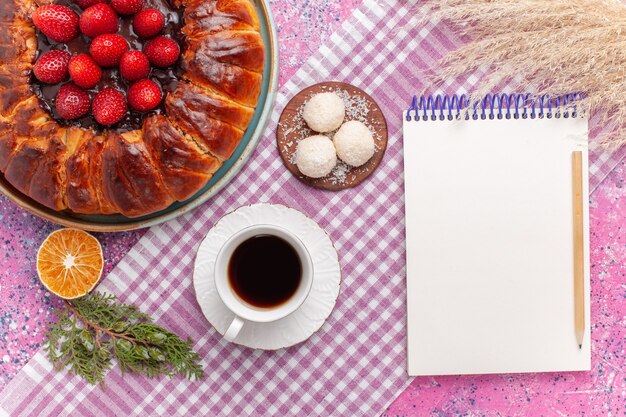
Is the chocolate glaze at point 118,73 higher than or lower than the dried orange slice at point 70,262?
higher

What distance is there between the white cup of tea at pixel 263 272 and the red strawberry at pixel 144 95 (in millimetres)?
329

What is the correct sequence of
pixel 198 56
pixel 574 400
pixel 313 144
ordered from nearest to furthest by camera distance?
1. pixel 198 56
2. pixel 313 144
3. pixel 574 400

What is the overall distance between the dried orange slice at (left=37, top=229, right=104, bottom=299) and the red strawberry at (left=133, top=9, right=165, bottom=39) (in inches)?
19.6

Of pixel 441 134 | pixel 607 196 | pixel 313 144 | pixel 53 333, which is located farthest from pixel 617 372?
pixel 53 333

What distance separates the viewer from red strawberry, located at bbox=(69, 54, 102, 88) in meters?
1.26

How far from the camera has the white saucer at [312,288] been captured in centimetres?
148

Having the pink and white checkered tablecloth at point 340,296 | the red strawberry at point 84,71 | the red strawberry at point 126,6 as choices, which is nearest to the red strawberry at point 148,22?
the red strawberry at point 126,6

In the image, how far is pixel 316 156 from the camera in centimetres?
145

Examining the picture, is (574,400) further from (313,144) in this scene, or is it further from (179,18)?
(179,18)

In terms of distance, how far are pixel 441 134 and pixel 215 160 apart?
1.79 ft

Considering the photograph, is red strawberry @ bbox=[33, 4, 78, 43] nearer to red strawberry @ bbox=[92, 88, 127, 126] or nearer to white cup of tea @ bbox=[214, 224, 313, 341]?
red strawberry @ bbox=[92, 88, 127, 126]

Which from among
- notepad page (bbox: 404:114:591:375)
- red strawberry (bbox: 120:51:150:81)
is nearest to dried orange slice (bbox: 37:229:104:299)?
red strawberry (bbox: 120:51:150:81)

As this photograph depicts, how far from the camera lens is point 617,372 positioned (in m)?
1.59

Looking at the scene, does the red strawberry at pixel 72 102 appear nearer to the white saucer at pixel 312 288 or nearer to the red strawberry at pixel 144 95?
the red strawberry at pixel 144 95
